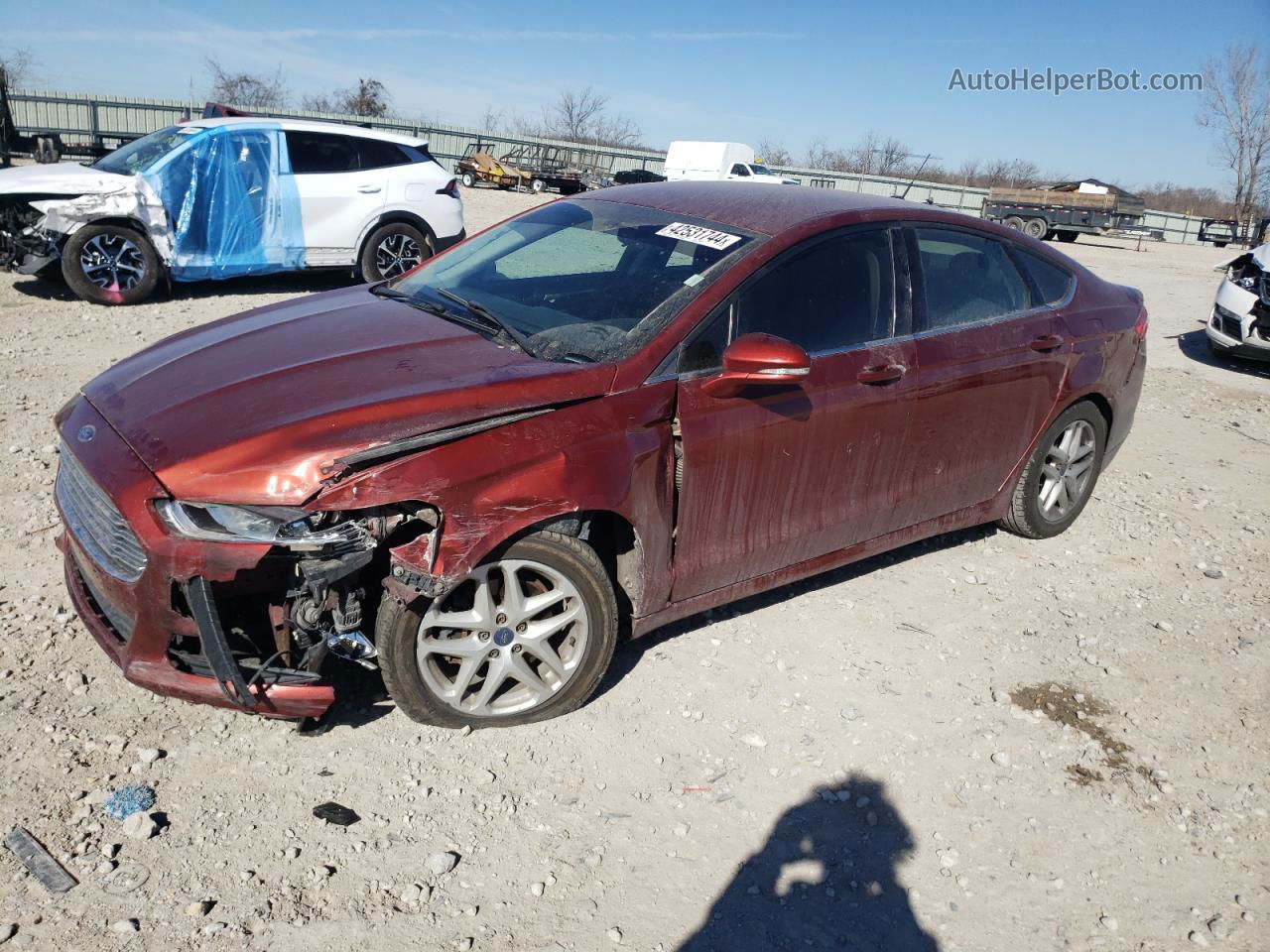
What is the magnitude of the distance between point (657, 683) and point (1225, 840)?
78.0 inches

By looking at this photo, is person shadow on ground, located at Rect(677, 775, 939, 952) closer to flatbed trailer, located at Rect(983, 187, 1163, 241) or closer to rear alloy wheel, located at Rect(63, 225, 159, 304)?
rear alloy wheel, located at Rect(63, 225, 159, 304)

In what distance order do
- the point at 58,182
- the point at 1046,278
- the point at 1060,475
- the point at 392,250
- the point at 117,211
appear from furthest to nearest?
the point at 392,250, the point at 117,211, the point at 58,182, the point at 1060,475, the point at 1046,278

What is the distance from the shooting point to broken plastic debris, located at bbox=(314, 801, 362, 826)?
110 inches

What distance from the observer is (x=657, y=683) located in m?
3.63

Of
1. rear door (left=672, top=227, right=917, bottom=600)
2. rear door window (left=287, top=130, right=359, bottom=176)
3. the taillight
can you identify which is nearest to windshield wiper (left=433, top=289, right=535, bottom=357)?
rear door (left=672, top=227, right=917, bottom=600)

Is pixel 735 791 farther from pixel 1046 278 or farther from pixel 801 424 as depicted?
pixel 1046 278

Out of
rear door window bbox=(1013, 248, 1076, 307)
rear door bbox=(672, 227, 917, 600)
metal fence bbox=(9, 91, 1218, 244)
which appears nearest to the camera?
rear door bbox=(672, 227, 917, 600)

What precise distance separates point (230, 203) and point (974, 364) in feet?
24.7

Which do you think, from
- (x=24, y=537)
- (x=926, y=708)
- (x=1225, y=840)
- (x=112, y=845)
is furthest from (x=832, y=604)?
(x=24, y=537)

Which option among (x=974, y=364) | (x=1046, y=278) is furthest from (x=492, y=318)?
(x=1046, y=278)

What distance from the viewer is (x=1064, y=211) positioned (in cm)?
3111

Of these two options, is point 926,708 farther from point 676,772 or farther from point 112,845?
point 112,845

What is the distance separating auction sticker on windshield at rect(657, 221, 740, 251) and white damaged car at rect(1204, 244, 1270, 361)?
345 inches

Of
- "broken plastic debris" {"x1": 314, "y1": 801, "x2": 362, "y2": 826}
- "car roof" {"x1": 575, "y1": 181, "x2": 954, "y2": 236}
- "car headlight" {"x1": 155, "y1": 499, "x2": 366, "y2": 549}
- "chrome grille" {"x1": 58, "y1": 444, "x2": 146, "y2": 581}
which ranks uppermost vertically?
"car roof" {"x1": 575, "y1": 181, "x2": 954, "y2": 236}
